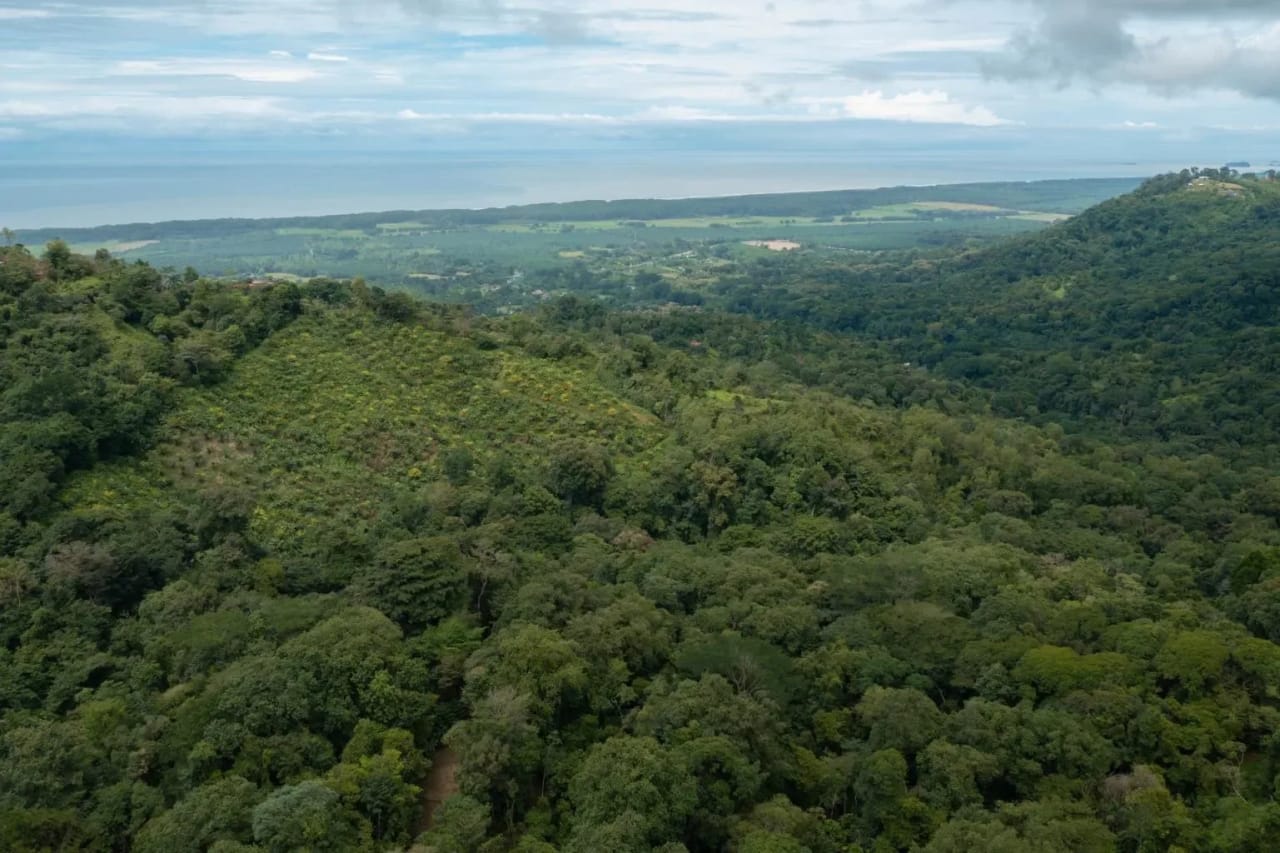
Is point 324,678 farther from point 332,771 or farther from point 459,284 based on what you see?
point 459,284

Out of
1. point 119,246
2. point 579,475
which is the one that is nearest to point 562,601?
point 579,475

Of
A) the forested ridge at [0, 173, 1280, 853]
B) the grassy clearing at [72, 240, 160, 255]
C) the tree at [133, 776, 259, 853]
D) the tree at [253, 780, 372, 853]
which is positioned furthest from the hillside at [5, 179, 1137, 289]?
the tree at [253, 780, 372, 853]

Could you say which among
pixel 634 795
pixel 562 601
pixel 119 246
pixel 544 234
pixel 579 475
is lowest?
pixel 634 795

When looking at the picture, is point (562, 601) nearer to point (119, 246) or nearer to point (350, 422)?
point (350, 422)

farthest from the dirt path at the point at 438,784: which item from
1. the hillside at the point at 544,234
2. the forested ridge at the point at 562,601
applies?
the hillside at the point at 544,234

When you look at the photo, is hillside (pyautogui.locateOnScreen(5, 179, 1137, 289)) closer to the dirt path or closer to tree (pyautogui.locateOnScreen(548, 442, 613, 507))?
tree (pyautogui.locateOnScreen(548, 442, 613, 507))

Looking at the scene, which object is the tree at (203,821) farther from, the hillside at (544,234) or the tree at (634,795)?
the hillside at (544,234)

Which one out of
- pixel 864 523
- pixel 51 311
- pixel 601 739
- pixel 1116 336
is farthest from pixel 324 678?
pixel 1116 336
